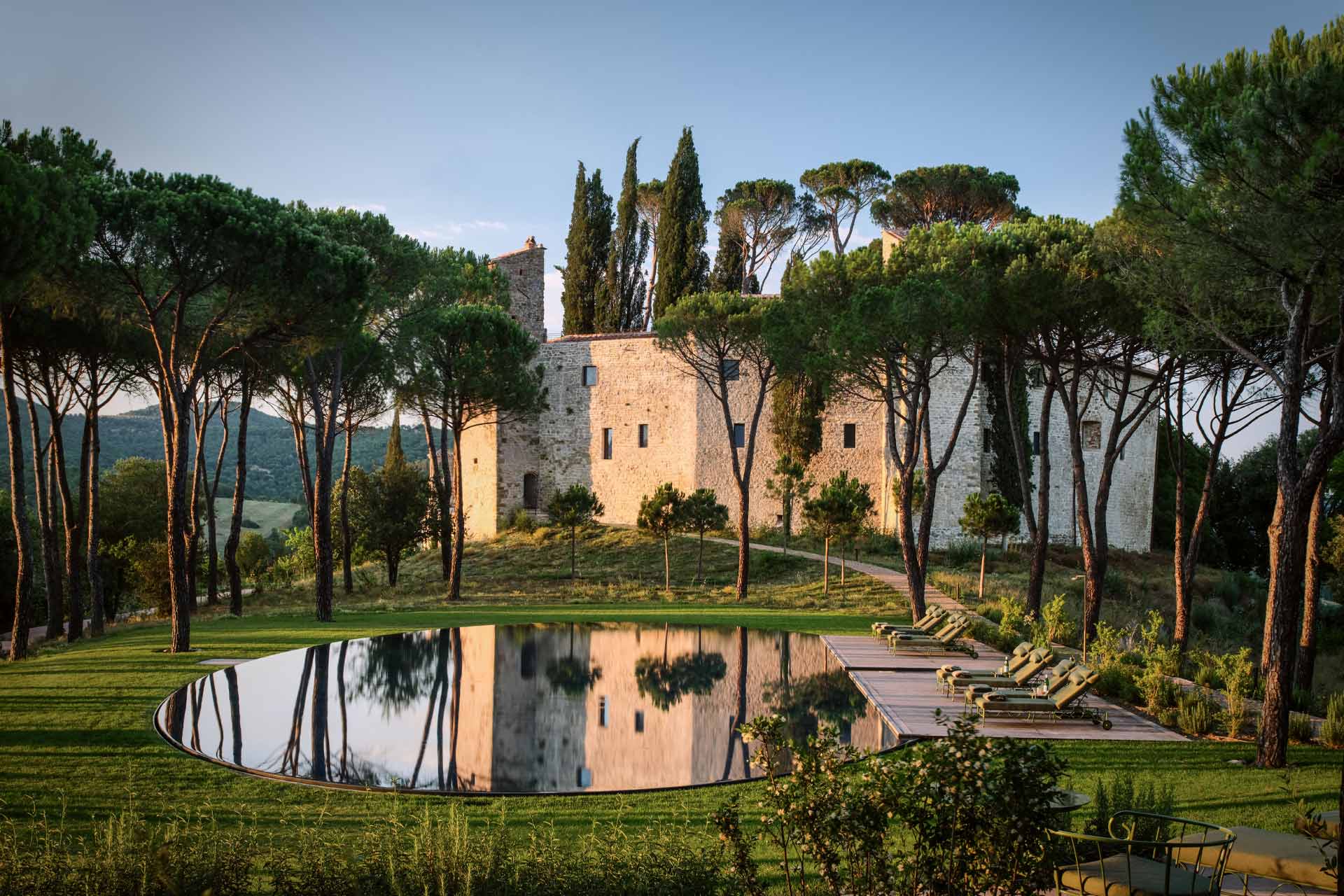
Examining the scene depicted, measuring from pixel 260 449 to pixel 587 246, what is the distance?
32.0 metres

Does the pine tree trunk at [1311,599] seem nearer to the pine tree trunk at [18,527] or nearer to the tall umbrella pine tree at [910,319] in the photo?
the tall umbrella pine tree at [910,319]

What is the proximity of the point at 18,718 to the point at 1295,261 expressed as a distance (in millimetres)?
10871

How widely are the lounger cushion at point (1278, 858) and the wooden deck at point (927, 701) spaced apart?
1.45m

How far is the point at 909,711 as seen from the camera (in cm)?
841

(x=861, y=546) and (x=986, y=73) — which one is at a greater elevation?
(x=986, y=73)

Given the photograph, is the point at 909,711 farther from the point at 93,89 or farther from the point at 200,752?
the point at 93,89

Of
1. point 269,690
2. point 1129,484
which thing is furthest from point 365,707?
point 1129,484

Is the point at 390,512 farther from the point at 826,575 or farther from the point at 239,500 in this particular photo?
the point at 826,575

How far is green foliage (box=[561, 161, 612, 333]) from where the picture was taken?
35.0m

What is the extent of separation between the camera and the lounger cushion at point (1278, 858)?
3723 millimetres

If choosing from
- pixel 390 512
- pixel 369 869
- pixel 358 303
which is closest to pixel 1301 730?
pixel 369 869

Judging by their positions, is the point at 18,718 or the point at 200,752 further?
the point at 18,718

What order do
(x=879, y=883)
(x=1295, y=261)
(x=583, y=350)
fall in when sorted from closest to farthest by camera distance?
(x=879, y=883) < (x=1295, y=261) < (x=583, y=350)

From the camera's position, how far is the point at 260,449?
5712 centimetres
